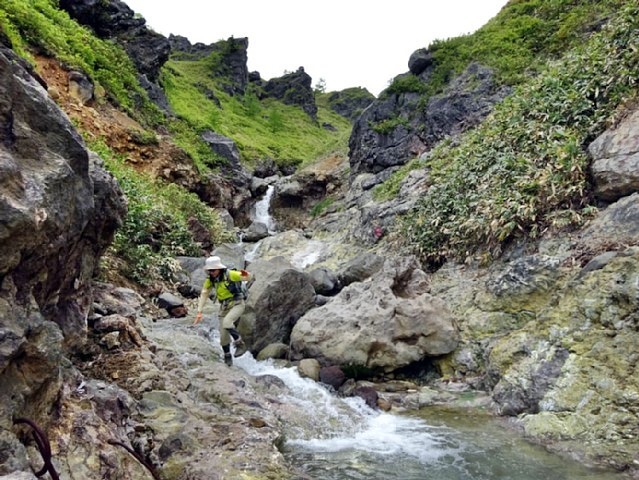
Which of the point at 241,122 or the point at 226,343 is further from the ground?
the point at 241,122

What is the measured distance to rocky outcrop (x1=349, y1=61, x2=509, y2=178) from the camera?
75.0 feet

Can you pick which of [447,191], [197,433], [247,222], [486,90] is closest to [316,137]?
[247,222]

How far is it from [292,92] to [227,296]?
2702 inches

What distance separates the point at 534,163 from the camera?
12.7 metres

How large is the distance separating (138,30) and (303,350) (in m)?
27.7

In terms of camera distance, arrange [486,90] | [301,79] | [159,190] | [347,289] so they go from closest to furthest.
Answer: [347,289] < [159,190] < [486,90] < [301,79]

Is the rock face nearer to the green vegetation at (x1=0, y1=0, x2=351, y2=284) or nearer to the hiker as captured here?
the green vegetation at (x1=0, y1=0, x2=351, y2=284)

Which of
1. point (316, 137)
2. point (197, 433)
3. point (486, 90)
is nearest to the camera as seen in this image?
point (197, 433)

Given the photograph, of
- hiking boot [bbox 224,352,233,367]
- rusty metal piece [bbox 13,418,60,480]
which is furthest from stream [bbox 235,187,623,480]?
rusty metal piece [bbox 13,418,60,480]

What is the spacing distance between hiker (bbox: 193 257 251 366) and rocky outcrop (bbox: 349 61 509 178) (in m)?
16.4

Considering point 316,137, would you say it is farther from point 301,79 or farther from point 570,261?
point 570,261

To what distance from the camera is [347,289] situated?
1126 centimetres

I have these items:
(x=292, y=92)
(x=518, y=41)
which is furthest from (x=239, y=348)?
(x=292, y=92)

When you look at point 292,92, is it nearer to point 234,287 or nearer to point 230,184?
point 230,184
